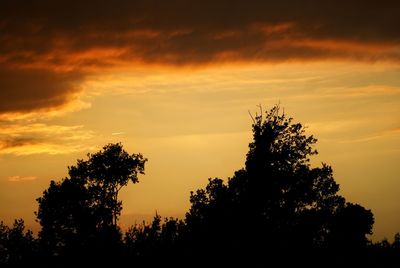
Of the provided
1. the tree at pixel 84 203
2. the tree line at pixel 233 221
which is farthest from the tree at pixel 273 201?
the tree at pixel 84 203

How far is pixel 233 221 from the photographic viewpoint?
66.2 metres

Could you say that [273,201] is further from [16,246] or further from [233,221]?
[16,246]

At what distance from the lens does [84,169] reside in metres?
93.8

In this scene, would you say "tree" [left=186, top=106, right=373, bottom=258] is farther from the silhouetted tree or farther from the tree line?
the silhouetted tree

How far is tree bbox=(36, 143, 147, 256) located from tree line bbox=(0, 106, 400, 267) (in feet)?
0.58

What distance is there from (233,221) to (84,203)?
123ft

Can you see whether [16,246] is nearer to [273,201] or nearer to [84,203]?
[84,203]

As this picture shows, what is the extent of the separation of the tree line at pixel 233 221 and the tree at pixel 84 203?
7.0 inches

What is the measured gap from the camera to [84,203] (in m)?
94.1

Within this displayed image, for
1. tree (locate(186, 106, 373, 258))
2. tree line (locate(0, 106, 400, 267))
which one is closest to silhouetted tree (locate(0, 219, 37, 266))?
tree line (locate(0, 106, 400, 267))

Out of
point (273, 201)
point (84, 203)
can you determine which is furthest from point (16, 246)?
point (273, 201)

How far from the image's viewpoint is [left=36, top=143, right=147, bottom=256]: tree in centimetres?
9175

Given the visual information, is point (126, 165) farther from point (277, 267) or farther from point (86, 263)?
point (277, 267)

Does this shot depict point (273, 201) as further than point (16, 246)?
No
